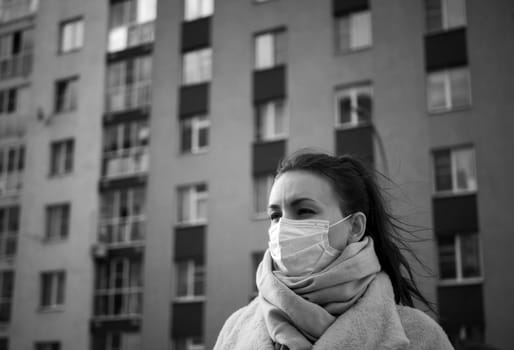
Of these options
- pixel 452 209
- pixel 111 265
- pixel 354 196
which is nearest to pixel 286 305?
pixel 354 196

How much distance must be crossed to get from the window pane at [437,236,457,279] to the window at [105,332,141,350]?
27.2ft

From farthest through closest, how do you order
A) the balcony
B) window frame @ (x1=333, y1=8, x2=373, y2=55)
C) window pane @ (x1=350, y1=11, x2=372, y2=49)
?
the balcony → window pane @ (x1=350, y1=11, x2=372, y2=49) → window frame @ (x1=333, y1=8, x2=373, y2=55)

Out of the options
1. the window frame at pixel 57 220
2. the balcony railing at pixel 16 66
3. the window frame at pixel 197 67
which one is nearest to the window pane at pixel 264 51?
the window frame at pixel 197 67

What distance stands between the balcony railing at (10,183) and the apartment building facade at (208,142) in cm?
6

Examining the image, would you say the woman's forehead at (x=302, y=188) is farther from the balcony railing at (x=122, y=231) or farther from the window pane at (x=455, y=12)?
the balcony railing at (x=122, y=231)

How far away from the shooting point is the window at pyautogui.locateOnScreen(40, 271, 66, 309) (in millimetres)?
22641

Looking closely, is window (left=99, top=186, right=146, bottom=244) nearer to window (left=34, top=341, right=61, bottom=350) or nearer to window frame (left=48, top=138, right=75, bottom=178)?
window frame (left=48, top=138, right=75, bottom=178)

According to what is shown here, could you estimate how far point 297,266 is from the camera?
2.64 m

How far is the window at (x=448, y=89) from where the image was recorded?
664 inches

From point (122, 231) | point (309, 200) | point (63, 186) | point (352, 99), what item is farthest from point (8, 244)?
point (309, 200)

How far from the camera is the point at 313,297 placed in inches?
97.8

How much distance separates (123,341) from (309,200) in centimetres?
1904

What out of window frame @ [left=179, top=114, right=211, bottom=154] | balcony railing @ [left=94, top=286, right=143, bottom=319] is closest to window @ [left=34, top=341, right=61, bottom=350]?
balcony railing @ [left=94, top=286, right=143, bottom=319]

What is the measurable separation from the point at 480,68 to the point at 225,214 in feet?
23.1
